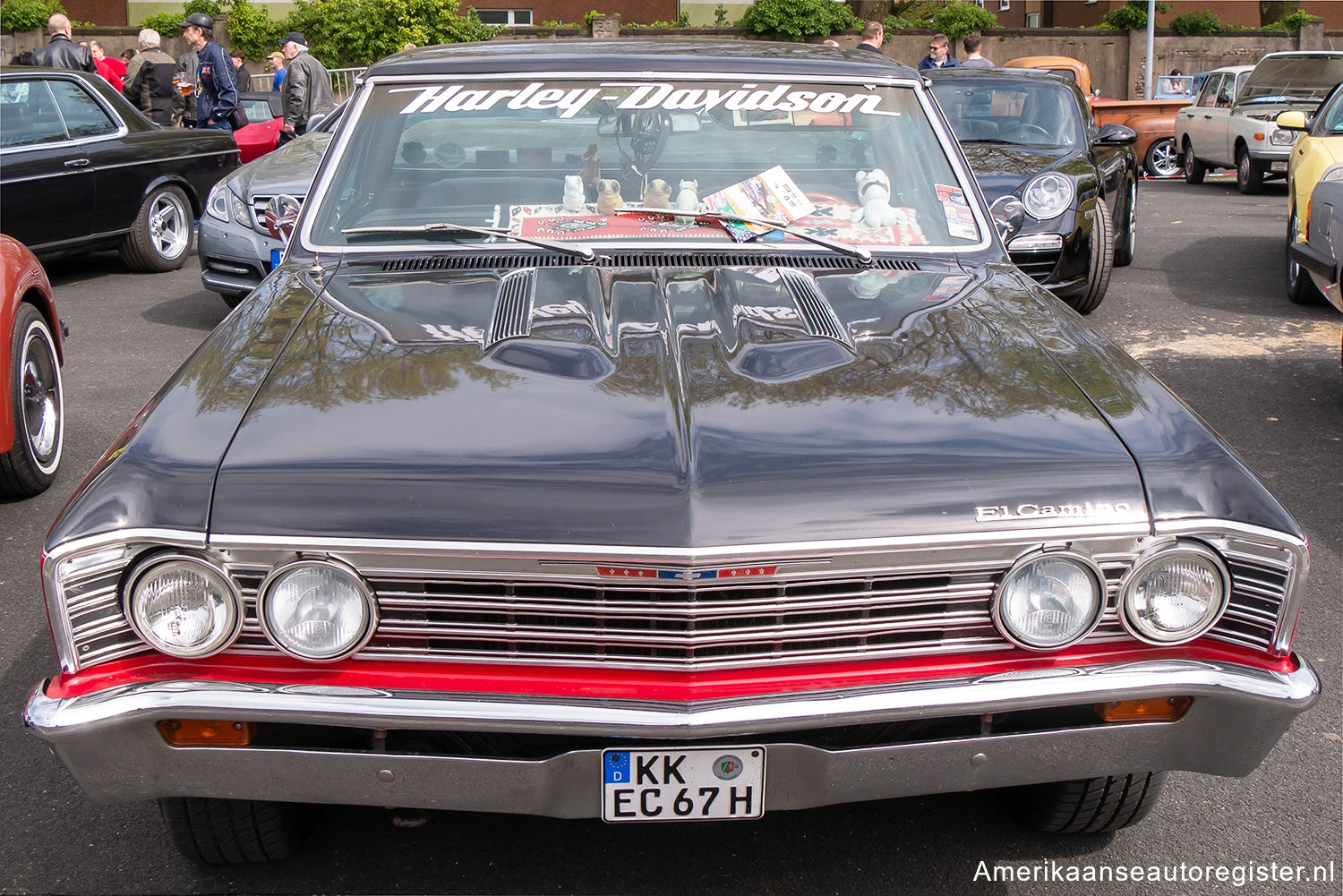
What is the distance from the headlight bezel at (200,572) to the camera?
7.03 feet

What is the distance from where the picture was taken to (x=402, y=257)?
10.9 feet

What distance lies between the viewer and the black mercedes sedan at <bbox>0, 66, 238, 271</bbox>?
8.80m

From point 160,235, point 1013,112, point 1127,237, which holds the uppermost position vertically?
point 1013,112

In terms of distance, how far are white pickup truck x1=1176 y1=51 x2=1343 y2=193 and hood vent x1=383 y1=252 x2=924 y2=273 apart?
1387 cm

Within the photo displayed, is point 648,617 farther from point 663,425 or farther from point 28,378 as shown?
point 28,378

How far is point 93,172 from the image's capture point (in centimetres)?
922

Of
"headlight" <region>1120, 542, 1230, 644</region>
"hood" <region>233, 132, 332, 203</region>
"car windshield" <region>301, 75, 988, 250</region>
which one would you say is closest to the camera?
"headlight" <region>1120, 542, 1230, 644</region>

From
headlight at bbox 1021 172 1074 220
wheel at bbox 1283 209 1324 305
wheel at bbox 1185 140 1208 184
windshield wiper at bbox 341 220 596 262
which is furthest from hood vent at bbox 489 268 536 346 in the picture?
wheel at bbox 1185 140 1208 184

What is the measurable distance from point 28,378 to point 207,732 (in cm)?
351

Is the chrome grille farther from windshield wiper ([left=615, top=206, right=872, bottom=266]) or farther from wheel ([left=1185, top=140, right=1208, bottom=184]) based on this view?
wheel ([left=1185, top=140, right=1208, bottom=184])

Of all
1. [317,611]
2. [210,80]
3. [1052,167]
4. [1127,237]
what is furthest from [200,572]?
[210,80]

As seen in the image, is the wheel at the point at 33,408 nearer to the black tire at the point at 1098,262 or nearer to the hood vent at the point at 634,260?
the hood vent at the point at 634,260

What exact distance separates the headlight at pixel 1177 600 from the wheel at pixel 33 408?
4241 millimetres

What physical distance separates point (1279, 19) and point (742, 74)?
3446cm
